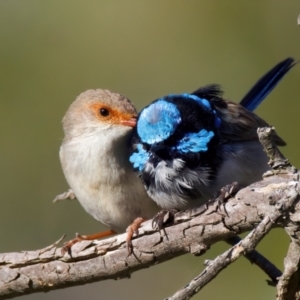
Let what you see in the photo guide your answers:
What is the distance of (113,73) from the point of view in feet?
23.6

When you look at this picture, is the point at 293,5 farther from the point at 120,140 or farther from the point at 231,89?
the point at 120,140

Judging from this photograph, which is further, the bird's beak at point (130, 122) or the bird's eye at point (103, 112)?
the bird's eye at point (103, 112)

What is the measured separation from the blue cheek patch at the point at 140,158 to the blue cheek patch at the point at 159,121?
16 cm

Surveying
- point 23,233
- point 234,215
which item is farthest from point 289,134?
point 234,215

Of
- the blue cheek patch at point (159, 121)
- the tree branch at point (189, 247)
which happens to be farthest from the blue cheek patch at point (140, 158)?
the tree branch at point (189, 247)

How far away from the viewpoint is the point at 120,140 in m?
4.55

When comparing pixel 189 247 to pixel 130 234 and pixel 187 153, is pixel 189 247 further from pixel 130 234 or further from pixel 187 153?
pixel 187 153

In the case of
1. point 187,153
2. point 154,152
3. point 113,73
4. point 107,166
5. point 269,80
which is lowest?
point 113,73

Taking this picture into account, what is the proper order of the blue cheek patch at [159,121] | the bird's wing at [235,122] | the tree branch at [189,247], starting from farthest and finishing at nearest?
the bird's wing at [235,122], the blue cheek patch at [159,121], the tree branch at [189,247]

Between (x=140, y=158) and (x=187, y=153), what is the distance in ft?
1.02

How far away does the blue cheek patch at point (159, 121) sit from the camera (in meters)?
3.98

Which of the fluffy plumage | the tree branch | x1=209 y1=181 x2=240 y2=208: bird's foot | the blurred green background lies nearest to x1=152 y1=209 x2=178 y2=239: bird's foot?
the tree branch

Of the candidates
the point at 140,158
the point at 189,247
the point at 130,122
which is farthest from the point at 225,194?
the point at 130,122

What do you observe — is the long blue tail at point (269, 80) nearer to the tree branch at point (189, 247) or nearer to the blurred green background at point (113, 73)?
the blurred green background at point (113, 73)
